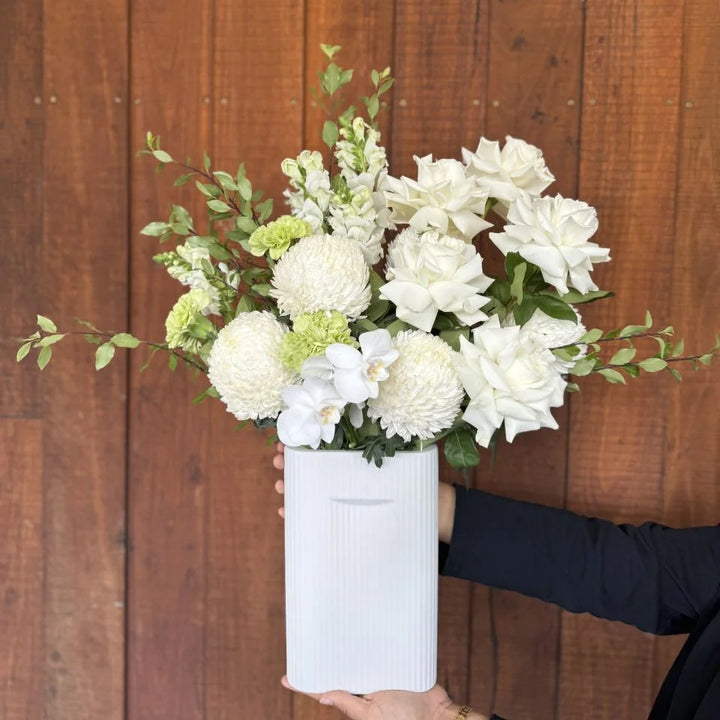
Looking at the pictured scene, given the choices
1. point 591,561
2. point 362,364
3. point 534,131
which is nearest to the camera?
point 362,364

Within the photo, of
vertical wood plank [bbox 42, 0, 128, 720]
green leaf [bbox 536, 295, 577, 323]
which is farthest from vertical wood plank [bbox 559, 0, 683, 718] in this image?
vertical wood plank [bbox 42, 0, 128, 720]

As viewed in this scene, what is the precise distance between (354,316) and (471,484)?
472mm

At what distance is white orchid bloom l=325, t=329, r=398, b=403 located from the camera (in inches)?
24.8

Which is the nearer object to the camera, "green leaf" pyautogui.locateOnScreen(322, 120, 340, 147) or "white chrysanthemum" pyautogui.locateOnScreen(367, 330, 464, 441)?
"white chrysanthemum" pyautogui.locateOnScreen(367, 330, 464, 441)

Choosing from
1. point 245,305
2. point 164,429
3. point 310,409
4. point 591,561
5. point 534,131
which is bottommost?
point 591,561

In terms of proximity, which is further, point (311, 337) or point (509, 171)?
point (509, 171)

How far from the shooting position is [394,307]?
0.76 m

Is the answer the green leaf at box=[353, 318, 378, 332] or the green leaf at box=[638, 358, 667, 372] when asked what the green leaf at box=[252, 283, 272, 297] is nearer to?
the green leaf at box=[353, 318, 378, 332]

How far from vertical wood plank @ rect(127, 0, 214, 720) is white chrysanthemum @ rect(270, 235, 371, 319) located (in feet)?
1.41

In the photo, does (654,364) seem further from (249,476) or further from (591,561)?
(249,476)

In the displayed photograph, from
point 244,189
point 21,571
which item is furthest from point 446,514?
point 21,571

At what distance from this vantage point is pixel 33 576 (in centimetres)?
111

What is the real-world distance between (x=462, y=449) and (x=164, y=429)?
545 mm

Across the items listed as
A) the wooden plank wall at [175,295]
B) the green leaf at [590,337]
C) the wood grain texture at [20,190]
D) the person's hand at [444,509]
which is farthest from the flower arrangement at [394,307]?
the wood grain texture at [20,190]
